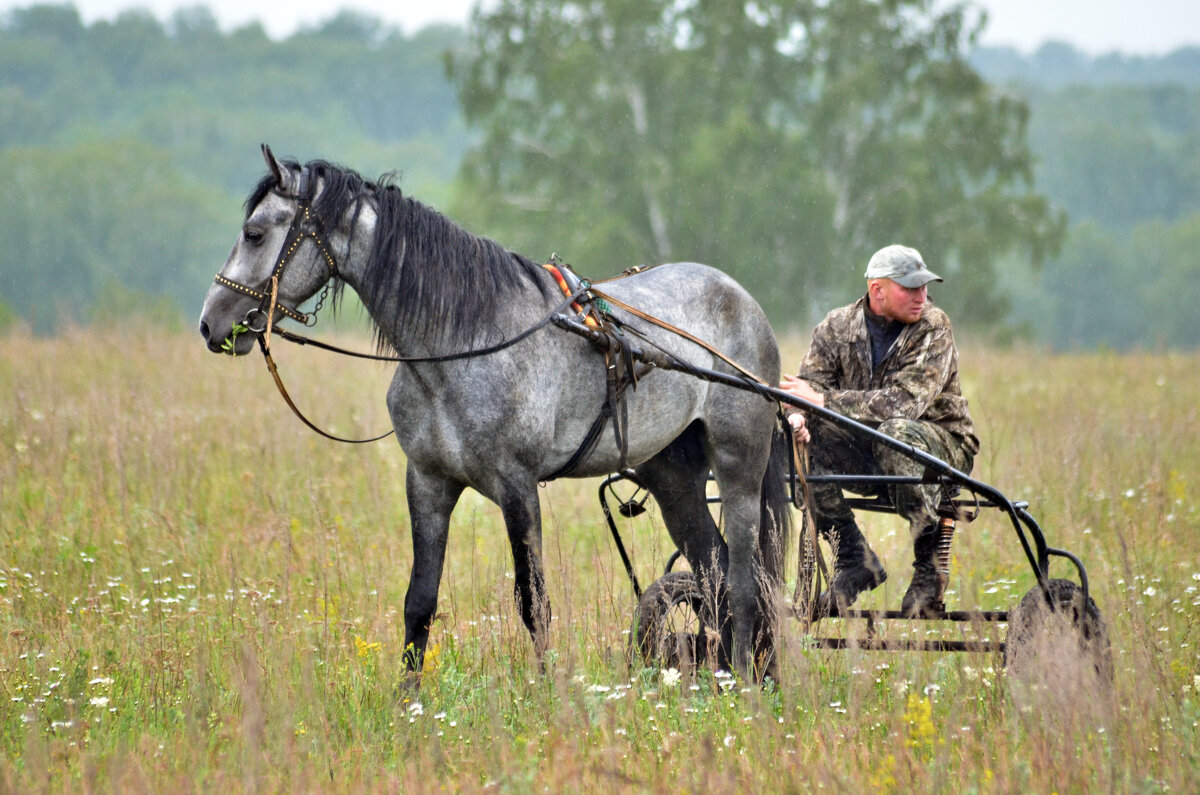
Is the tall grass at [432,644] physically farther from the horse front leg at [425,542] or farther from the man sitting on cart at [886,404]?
the man sitting on cart at [886,404]

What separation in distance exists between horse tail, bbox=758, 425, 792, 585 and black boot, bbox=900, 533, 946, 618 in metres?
0.66

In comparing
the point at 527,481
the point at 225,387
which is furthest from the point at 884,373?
the point at 225,387

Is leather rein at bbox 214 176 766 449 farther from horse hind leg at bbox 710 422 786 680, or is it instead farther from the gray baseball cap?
the gray baseball cap

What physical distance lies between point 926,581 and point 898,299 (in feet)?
4.48

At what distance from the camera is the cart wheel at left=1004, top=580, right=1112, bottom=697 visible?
3549 millimetres

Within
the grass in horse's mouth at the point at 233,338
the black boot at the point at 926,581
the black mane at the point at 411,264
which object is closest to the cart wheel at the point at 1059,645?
the black boot at the point at 926,581

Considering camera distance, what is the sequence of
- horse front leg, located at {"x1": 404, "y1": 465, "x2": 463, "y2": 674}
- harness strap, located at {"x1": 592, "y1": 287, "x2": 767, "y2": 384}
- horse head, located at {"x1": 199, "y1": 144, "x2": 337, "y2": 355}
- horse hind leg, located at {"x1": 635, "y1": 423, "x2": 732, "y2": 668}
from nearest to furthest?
horse head, located at {"x1": 199, "y1": 144, "x2": 337, "y2": 355} < horse front leg, located at {"x1": 404, "y1": 465, "x2": 463, "y2": 674} < harness strap, located at {"x1": 592, "y1": 287, "x2": 767, "y2": 384} < horse hind leg, located at {"x1": 635, "y1": 423, "x2": 732, "y2": 668}

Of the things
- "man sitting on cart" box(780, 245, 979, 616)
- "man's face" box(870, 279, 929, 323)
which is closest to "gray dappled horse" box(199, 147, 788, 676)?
"man sitting on cart" box(780, 245, 979, 616)

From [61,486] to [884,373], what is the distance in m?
5.70

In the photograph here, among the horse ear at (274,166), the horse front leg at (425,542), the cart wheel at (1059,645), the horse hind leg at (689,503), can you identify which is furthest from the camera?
the horse hind leg at (689,503)

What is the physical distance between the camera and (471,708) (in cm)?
454

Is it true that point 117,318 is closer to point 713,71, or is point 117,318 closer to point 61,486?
point 61,486

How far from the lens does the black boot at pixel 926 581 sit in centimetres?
513

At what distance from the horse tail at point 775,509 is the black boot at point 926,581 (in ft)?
2.18
